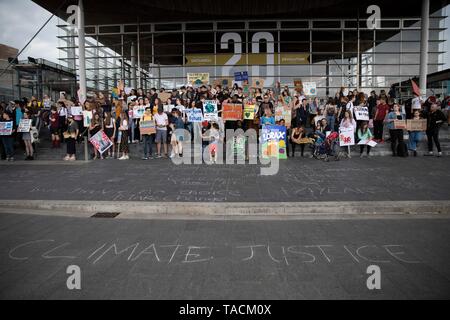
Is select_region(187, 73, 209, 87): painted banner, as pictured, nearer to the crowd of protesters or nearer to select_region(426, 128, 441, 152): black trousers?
the crowd of protesters

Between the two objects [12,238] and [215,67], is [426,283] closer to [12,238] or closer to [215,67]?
[12,238]

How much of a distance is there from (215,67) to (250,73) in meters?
2.46

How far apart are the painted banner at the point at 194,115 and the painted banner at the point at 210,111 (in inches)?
8.1

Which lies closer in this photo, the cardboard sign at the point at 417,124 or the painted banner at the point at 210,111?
the cardboard sign at the point at 417,124

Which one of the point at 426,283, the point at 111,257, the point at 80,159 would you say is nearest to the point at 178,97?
the point at 80,159

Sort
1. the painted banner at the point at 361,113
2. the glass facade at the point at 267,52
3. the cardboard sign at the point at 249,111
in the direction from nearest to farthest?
1. the painted banner at the point at 361,113
2. the cardboard sign at the point at 249,111
3. the glass facade at the point at 267,52

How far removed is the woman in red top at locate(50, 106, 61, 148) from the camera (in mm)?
14930

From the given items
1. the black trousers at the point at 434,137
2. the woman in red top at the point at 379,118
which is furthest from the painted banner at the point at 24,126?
the black trousers at the point at 434,137

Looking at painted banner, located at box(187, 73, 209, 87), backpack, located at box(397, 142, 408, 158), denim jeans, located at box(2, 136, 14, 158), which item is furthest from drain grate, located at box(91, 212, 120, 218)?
painted banner, located at box(187, 73, 209, 87)

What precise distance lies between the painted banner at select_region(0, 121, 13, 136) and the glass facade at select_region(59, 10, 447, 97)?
35.2 ft

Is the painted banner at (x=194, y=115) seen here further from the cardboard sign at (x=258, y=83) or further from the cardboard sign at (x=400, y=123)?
the cardboard sign at (x=400, y=123)

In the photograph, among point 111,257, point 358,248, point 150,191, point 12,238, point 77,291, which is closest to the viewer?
point 77,291

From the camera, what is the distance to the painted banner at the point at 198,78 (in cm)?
2069

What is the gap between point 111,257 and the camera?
455 cm
